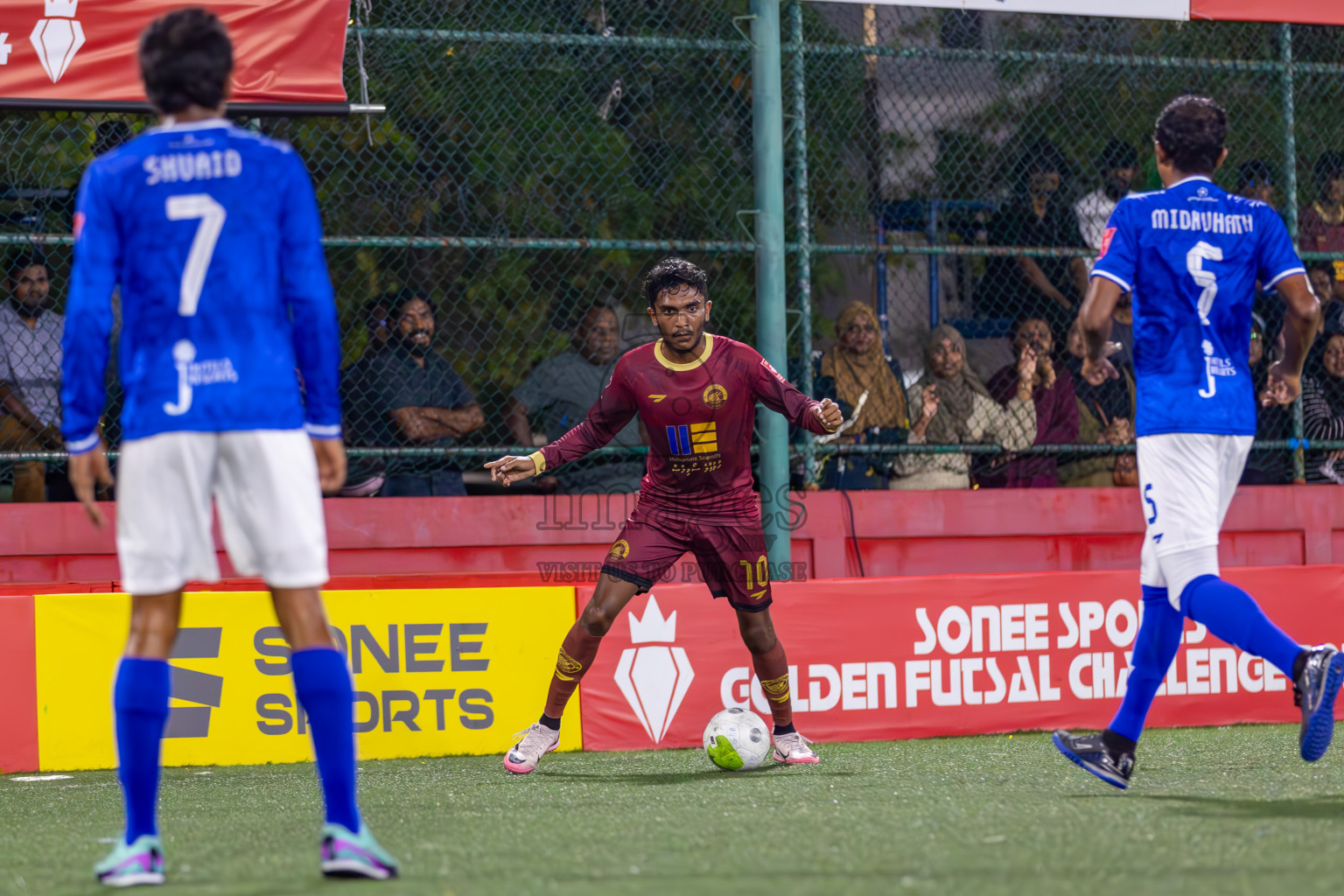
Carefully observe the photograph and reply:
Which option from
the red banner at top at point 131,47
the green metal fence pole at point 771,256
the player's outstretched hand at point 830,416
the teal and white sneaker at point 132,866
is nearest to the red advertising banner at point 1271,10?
the green metal fence pole at point 771,256

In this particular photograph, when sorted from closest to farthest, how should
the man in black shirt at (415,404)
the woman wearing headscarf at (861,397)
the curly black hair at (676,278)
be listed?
Answer: the curly black hair at (676,278), the man in black shirt at (415,404), the woman wearing headscarf at (861,397)

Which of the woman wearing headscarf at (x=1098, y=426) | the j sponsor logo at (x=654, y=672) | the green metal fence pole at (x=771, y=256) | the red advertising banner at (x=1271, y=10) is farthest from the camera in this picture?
the woman wearing headscarf at (x=1098, y=426)

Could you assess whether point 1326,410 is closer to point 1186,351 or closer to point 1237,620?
point 1186,351

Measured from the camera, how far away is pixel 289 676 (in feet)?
22.7

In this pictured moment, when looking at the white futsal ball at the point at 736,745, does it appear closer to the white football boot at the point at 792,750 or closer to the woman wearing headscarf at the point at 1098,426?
the white football boot at the point at 792,750

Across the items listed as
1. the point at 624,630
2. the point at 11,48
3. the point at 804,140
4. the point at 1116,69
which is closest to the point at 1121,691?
the point at 624,630

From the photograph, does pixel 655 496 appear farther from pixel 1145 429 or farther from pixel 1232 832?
pixel 1232 832

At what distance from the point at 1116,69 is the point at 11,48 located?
21.1ft

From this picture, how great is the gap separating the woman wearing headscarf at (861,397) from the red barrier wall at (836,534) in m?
0.22

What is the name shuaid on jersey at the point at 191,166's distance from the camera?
335 centimetres

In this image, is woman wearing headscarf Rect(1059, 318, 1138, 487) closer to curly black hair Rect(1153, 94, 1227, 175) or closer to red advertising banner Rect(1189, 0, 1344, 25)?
red advertising banner Rect(1189, 0, 1344, 25)

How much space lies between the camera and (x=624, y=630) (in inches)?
289

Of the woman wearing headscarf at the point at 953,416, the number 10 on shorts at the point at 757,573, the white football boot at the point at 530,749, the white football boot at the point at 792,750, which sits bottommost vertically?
the white football boot at the point at 792,750

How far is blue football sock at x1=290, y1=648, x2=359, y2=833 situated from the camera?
3320 millimetres
